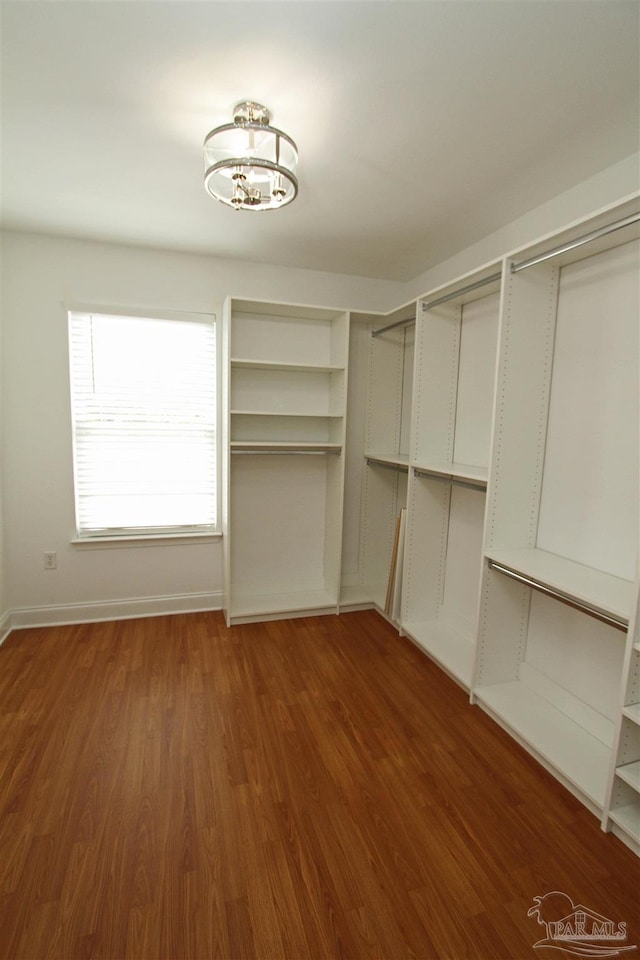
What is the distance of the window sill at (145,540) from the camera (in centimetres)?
319

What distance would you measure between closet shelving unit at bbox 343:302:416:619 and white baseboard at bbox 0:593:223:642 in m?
1.18

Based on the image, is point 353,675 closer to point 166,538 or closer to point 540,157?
point 166,538

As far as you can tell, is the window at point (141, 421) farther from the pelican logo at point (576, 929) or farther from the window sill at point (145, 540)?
the pelican logo at point (576, 929)

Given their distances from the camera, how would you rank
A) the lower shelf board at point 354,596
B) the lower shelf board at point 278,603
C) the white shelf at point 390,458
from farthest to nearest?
the lower shelf board at point 354,596 < the lower shelf board at point 278,603 < the white shelf at point 390,458

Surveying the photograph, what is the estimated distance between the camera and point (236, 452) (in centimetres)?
319

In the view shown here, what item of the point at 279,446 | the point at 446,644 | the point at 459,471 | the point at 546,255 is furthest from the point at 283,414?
the point at 446,644

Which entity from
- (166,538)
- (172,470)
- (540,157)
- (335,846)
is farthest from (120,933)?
(540,157)

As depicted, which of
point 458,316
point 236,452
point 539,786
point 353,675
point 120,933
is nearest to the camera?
point 120,933

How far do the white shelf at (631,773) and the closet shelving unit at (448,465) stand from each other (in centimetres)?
105

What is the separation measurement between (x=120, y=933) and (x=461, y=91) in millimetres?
2902

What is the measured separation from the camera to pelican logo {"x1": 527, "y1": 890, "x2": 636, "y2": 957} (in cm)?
128

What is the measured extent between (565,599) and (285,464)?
2.22 meters

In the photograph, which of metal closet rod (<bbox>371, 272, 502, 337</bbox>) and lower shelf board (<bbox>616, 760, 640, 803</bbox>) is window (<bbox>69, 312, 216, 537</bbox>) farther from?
lower shelf board (<bbox>616, 760, 640, 803</bbox>)

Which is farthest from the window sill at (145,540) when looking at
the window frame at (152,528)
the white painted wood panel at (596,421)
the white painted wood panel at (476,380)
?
the white painted wood panel at (596,421)
